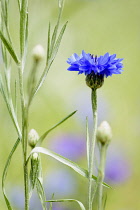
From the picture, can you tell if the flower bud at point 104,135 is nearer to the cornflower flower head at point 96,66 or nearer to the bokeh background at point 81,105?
the cornflower flower head at point 96,66

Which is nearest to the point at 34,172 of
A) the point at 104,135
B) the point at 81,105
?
the point at 104,135

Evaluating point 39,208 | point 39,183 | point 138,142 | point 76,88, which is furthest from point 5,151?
point 138,142

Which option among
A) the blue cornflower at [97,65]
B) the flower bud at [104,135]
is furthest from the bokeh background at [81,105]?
the flower bud at [104,135]

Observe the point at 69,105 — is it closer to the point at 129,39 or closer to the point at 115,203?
the point at 115,203

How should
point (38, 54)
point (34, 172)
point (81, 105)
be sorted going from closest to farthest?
point (38, 54)
point (34, 172)
point (81, 105)

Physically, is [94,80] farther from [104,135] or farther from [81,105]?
[81,105]

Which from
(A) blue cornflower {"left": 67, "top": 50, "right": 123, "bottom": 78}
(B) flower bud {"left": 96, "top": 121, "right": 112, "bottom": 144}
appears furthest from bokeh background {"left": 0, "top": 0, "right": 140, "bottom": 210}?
(B) flower bud {"left": 96, "top": 121, "right": 112, "bottom": 144}
